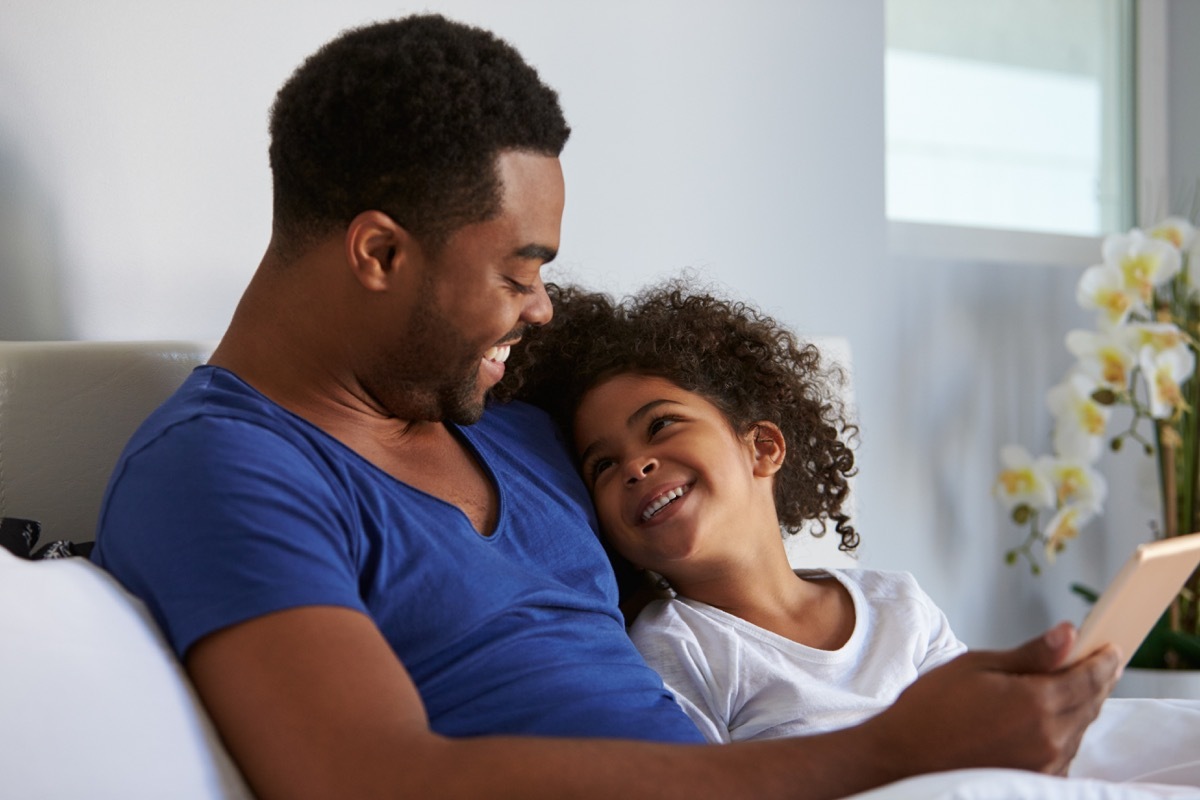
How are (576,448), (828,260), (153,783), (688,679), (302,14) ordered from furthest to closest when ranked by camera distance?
(828,260) → (302,14) → (576,448) → (688,679) → (153,783)

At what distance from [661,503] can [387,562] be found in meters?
0.42

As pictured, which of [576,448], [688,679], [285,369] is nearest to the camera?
[285,369]

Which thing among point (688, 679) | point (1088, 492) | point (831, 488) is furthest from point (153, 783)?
point (1088, 492)

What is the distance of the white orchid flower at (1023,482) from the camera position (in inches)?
98.6

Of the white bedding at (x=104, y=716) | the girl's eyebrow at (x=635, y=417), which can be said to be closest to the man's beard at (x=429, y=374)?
the girl's eyebrow at (x=635, y=417)

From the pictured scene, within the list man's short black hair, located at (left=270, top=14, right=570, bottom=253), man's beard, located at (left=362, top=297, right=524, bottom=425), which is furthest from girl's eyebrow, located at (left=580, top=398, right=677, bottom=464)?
man's short black hair, located at (left=270, top=14, right=570, bottom=253)

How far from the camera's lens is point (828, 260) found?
233 cm

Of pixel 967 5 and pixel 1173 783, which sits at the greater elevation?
pixel 967 5

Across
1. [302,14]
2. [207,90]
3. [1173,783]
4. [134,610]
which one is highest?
[302,14]

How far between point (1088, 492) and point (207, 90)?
1.78 m

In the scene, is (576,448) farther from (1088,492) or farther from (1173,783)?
(1088,492)

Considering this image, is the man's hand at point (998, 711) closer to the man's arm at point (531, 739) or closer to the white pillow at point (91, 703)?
the man's arm at point (531, 739)

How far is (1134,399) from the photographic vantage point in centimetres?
249

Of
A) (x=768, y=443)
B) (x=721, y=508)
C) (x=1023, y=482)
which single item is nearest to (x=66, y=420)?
(x=721, y=508)
